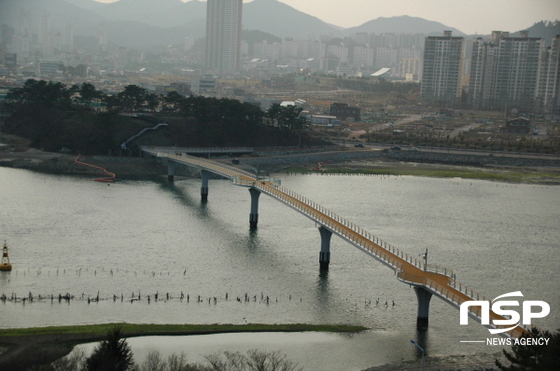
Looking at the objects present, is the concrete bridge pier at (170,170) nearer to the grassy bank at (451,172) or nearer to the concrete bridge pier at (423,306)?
the grassy bank at (451,172)

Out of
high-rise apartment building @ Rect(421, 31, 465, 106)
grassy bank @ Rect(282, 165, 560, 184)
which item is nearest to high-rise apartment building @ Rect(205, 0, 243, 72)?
high-rise apartment building @ Rect(421, 31, 465, 106)

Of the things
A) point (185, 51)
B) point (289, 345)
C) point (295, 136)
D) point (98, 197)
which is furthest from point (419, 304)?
point (185, 51)

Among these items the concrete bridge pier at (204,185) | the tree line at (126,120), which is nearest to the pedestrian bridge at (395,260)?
the concrete bridge pier at (204,185)

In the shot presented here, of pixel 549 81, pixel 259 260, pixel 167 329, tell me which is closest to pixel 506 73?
pixel 549 81

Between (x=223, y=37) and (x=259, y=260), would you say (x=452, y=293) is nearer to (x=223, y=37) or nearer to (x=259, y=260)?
(x=259, y=260)

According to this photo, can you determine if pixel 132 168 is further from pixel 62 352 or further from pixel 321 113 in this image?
pixel 321 113

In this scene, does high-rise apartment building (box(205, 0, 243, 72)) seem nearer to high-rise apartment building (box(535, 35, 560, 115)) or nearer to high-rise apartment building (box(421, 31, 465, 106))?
high-rise apartment building (box(421, 31, 465, 106))
